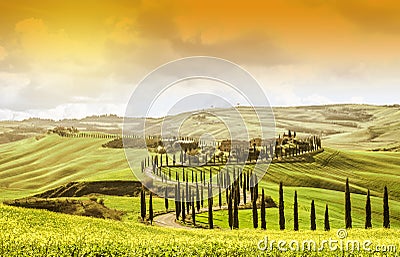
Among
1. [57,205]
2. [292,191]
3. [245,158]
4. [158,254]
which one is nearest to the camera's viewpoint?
[158,254]

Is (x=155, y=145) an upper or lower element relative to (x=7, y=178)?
upper

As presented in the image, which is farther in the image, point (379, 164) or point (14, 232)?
point (379, 164)

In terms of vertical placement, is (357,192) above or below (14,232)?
below

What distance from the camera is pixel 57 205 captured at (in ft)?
229

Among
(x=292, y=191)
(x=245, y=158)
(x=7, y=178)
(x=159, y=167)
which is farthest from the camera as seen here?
(x=7, y=178)

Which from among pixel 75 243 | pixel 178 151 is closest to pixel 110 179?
pixel 178 151

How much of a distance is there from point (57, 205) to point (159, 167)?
256ft

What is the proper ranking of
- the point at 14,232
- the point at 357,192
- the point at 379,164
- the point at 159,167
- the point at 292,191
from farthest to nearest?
1. the point at 379,164
2. the point at 159,167
3. the point at 357,192
4. the point at 292,191
5. the point at 14,232

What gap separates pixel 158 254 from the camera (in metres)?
27.0

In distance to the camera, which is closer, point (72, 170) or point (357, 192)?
point (357, 192)

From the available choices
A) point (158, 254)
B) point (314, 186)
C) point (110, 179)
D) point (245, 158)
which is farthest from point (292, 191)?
point (158, 254)

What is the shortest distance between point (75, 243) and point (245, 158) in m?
135

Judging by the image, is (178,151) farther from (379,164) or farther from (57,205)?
(57,205)

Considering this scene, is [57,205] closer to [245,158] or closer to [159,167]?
[159,167]
